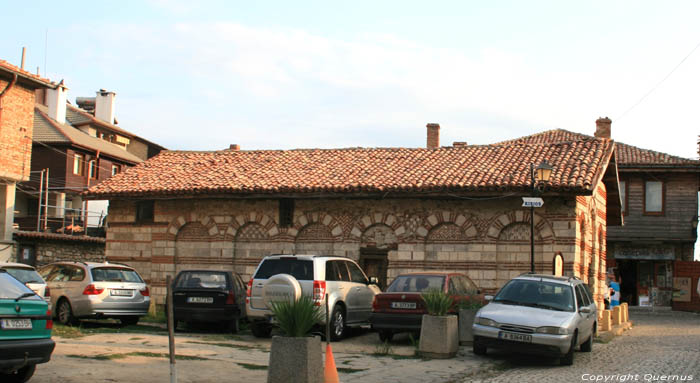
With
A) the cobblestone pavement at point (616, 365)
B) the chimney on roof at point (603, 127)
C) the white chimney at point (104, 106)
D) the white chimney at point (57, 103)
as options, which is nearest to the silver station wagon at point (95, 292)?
the cobblestone pavement at point (616, 365)

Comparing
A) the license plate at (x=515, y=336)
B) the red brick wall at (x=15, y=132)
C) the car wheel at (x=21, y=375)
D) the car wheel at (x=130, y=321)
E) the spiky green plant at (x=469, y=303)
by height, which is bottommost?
the car wheel at (x=130, y=321)

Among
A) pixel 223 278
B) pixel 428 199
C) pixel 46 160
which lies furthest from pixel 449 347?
pixel 46 160

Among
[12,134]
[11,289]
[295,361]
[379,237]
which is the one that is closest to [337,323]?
[379,237]

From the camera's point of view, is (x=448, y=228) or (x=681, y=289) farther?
(x=681, y=289)

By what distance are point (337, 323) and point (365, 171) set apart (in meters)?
8.16

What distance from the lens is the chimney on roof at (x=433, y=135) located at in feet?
113

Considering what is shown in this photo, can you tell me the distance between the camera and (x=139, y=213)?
81.0 feet

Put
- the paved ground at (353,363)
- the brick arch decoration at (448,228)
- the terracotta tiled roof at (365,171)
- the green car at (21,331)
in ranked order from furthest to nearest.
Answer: the brick arch decoration at (448,228), the terracotta tiled roof at (365,171), the paved ground at (353,363), the green car at (21,331)

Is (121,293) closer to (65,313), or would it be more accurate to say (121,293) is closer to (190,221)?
(65,313)

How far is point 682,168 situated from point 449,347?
28.1m

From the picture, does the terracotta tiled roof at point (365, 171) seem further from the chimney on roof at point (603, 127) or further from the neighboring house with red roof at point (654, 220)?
the chimney on roof at point (603, 127)

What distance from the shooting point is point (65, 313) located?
1753 cm

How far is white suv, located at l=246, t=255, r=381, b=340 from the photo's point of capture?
15758 mm

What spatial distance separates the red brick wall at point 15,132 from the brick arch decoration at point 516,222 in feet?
70.9
